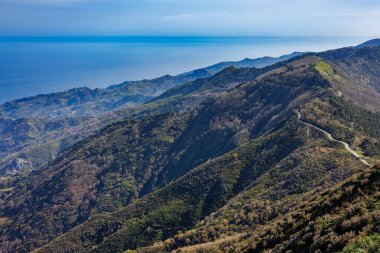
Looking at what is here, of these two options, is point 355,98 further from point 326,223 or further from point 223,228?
point 326,223

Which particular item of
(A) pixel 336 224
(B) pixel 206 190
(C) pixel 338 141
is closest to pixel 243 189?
(B) pixel 206 190

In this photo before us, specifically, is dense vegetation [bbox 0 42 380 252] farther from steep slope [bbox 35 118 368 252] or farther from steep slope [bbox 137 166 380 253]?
steep slope [bbox 35 118 368 252]

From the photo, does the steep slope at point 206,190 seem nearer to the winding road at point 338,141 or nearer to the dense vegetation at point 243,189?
the dense vegetation at point 243,189

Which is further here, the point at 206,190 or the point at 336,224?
the point at 206,190

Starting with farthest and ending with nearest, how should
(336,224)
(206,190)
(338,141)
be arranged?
(206,190), (338,141), (336,224)

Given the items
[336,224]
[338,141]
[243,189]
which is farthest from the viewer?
[243,189]

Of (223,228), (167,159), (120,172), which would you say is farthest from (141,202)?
(120,172)

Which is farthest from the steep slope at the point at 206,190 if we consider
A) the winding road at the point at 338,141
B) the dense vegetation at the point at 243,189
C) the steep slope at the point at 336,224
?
the steep slope at the point at 336,224

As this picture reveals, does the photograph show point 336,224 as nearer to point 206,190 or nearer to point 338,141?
point 338,141

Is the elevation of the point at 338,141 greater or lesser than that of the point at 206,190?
greater

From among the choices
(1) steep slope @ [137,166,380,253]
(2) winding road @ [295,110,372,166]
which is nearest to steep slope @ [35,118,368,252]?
(2) winding road @ [295,110,372,166]

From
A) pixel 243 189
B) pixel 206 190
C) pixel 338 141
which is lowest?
pixel 206 190
